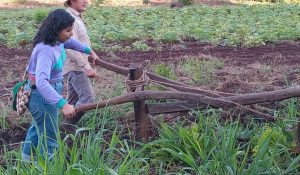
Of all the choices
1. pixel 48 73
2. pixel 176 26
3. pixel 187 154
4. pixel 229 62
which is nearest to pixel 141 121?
pixel 187 154

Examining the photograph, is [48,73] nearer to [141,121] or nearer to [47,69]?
[47,69]

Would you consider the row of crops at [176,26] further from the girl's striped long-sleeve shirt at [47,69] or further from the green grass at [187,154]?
the green grass at [187,154]

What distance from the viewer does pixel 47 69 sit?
4227 millimetres

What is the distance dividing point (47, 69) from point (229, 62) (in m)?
5.90

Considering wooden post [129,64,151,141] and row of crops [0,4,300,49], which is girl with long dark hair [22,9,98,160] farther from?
→ row of crops [0,4,300,49]

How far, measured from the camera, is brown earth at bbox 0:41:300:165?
726 centimetres

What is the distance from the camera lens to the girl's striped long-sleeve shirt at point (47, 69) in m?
4.16

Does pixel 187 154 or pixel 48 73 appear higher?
pixel 48 73

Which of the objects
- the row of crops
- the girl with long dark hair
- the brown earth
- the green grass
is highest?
the girl with long dark hair

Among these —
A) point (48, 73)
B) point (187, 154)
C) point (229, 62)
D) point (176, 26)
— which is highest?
point (48, 73)

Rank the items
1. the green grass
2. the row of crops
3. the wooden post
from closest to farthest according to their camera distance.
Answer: the green grass < the wooden post < the row of crops

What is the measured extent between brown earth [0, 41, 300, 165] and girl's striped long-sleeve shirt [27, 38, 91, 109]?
1.33 m

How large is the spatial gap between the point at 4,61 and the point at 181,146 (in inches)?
265

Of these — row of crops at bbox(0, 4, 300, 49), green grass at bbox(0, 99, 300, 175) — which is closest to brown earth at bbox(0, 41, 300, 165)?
row of crops at bbox(0, 4, 300, 49)
